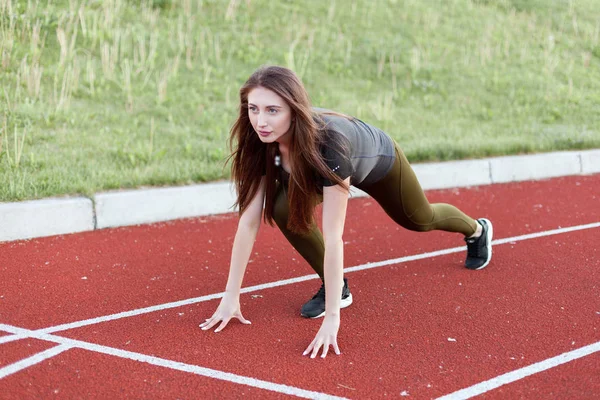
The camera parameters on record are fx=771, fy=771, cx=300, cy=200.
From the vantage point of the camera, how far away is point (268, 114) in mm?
3639

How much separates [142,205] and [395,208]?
2736 mm

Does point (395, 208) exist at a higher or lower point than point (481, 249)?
higher

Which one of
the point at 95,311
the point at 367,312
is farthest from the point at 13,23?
the point at 367,312

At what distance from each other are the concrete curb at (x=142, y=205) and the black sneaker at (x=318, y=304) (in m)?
2.05

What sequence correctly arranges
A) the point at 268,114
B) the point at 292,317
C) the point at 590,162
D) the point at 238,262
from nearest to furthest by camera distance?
1. the point at 268,114
2. the point at 238,262
3. the point at 292,317
4. the point at 590,162

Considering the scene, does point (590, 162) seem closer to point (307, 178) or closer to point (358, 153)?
point (358, 153)

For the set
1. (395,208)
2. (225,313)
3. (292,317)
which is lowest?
(292,317)

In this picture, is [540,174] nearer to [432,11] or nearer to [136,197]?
[136,197]

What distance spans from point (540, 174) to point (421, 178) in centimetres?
167

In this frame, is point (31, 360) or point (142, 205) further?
point (142, 205)

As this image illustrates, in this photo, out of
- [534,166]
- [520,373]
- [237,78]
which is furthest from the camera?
[237,78]

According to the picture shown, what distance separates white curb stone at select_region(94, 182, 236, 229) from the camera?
20.7 ft

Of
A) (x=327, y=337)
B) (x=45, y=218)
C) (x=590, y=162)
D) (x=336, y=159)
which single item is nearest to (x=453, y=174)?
(x=590, y=162)

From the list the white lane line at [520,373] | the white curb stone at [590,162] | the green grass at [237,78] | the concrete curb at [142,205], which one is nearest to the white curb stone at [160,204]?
the concrete curb at [142,205]
